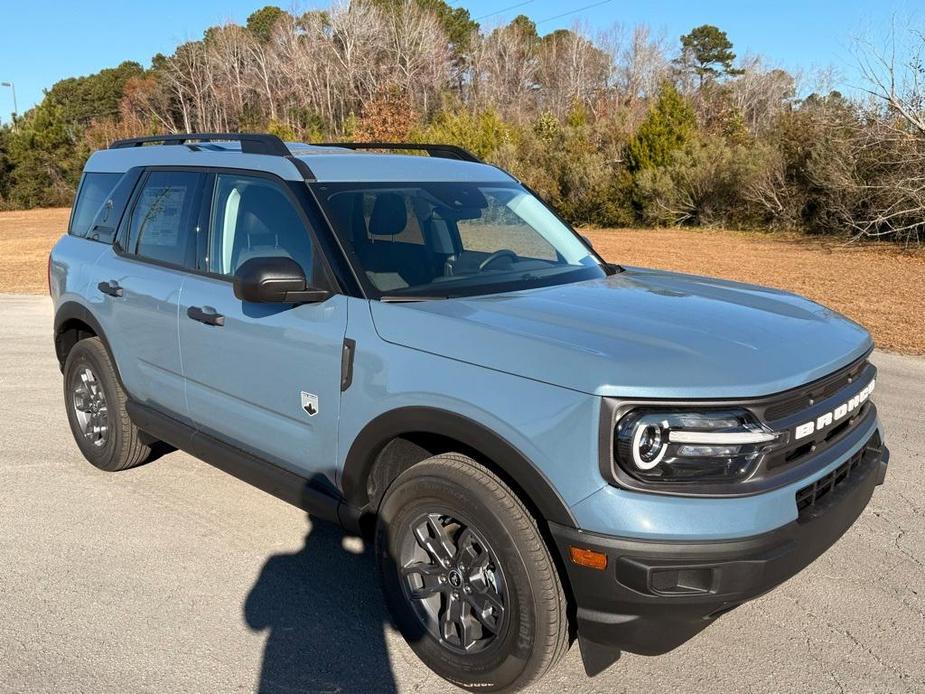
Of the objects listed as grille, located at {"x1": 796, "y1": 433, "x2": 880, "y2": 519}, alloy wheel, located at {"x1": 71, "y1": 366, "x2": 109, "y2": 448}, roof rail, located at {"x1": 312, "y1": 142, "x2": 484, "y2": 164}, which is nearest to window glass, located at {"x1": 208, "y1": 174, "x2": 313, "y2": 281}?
roof rail, located at {"x1": 312, "y1": 142, "x2": 484, "y2": 164}

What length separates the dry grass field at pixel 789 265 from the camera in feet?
36.2

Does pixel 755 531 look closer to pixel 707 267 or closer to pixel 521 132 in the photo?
pixel 707 267

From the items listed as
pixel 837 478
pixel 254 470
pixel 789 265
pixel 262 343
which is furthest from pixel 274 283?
pixel 789 265

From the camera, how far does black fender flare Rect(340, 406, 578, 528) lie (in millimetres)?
2541

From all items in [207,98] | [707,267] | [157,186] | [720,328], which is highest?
[207,98]

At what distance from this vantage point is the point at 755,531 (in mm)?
2436

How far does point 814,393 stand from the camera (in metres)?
2.73

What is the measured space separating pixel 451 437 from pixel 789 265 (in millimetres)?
16524

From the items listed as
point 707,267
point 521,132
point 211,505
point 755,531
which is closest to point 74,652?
point 211,505

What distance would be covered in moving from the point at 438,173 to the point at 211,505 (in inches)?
89.4

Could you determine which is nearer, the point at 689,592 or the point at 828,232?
Result: the point at 689,592

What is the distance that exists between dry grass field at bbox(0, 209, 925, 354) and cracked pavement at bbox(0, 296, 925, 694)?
6121 millimetres

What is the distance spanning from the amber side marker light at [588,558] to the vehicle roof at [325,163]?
206 centimetres

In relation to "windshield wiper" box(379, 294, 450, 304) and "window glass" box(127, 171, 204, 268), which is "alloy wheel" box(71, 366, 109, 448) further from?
"windshield wiper" box(379, 294, 450, 304)
